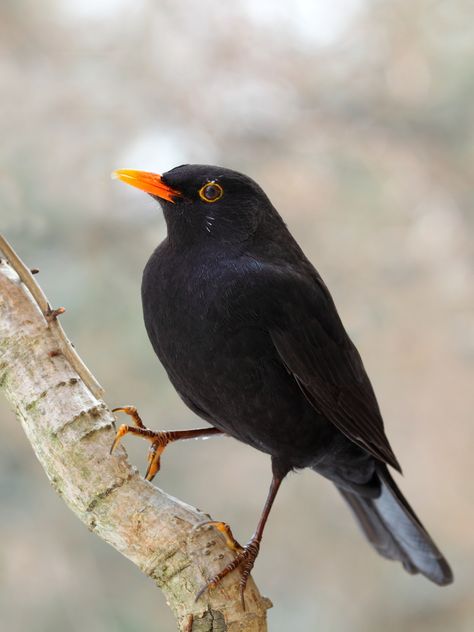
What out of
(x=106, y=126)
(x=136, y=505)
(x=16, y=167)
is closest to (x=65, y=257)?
(x=16, y=167)

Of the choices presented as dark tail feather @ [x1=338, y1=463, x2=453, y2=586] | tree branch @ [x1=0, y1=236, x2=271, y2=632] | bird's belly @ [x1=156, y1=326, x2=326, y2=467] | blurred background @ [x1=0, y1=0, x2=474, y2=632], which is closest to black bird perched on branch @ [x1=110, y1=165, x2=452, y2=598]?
bird's belly @ [x1=156, y1=326, x2=326, y2=467]

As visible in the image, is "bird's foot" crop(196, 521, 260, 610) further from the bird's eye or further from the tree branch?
the bird's eye

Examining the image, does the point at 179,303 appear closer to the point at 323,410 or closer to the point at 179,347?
the point at 179,347

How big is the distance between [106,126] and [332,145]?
1.75 metres

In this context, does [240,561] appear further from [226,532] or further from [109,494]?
[109,494]

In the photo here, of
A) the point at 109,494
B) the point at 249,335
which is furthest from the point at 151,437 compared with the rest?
the point at 109,494

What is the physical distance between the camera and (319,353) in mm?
3594

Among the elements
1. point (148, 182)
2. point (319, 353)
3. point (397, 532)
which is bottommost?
point (397, 532)

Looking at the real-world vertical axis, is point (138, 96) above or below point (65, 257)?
above

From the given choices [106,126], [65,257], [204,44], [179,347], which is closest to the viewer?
[179,347]

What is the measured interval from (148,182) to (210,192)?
255 millimetres

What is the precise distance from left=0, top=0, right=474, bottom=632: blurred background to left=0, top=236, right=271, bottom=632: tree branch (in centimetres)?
282

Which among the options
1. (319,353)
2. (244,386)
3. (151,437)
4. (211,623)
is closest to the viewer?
(211,623)

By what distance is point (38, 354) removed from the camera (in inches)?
118
